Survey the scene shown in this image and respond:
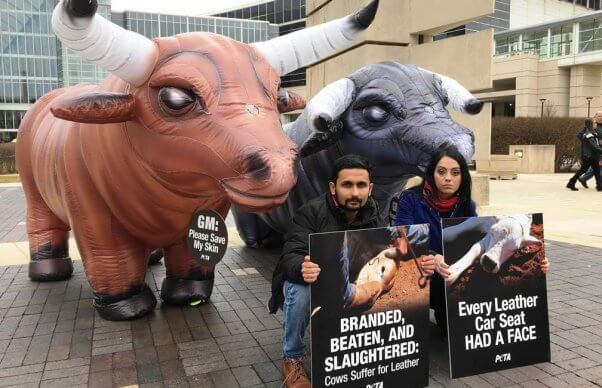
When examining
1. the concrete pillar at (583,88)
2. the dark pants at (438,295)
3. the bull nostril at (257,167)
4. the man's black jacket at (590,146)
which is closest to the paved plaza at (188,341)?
the dark pants at (438,295)

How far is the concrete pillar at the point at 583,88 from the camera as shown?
34594mm

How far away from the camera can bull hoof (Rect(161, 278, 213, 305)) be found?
412cm

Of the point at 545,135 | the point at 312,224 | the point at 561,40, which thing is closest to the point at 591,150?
the point at 545,135

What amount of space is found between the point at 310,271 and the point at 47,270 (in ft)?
11.2

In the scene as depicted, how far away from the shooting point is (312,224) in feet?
9.02

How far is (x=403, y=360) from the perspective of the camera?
2641mm

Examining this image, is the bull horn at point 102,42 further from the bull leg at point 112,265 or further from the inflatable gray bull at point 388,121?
the inflatable gray bull at point 388,121

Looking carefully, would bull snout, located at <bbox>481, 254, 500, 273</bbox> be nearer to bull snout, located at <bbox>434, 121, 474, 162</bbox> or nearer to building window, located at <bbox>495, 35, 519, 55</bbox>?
bull snout, located at <bbox>434, 121, 474, 162</bbox>

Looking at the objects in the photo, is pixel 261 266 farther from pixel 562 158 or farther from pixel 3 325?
pixel 562 158

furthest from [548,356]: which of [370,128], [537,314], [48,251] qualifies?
[48,251]

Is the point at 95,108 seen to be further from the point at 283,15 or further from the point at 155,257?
the point at 283,15

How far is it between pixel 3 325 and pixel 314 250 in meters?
2.70

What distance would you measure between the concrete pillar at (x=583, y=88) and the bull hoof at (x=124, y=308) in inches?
1438

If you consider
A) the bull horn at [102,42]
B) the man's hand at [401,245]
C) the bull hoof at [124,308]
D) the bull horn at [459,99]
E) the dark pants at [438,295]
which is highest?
the bull horn at [102,42]
